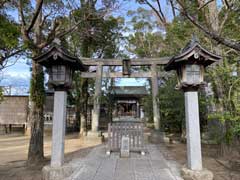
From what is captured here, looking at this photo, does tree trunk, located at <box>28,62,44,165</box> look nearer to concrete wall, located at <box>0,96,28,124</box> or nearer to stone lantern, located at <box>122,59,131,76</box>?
stone lantern, located at <box>122,59,131,76</box>

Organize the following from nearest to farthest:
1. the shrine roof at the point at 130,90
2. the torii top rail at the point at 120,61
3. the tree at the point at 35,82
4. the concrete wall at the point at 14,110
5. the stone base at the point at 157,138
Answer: the tree at the point at 35,82 → the stone base at the point at 157,138 → the torii top rail at the point at 120,61 → the concrete wall at the point at 14,110 → the shrine roof at the point at 130,90

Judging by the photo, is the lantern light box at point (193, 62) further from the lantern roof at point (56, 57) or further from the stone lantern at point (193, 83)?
the lantern roof at point (56, 57)

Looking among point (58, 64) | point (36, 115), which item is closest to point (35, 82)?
point (36, 115)

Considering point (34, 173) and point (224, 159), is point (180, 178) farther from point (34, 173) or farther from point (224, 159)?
point (34, 173)

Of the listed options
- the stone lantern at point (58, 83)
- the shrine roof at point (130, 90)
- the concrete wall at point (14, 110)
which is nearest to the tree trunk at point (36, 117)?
the stone lantern at point (58, 83)

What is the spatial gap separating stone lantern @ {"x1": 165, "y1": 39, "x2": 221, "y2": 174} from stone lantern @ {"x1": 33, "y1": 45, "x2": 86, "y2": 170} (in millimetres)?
2640

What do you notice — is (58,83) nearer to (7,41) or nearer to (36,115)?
(7,41)

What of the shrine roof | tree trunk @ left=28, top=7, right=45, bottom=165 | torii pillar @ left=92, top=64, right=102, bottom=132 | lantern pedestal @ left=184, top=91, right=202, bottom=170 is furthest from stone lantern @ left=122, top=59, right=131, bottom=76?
the shrine roof

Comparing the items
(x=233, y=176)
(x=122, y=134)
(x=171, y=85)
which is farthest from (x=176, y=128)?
(x=233, y=176)

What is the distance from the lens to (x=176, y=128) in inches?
557

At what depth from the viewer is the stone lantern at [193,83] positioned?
487cm

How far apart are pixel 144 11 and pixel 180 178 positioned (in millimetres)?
16895

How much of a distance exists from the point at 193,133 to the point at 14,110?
51.4ft

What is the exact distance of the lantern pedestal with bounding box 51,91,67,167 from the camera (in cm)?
499
